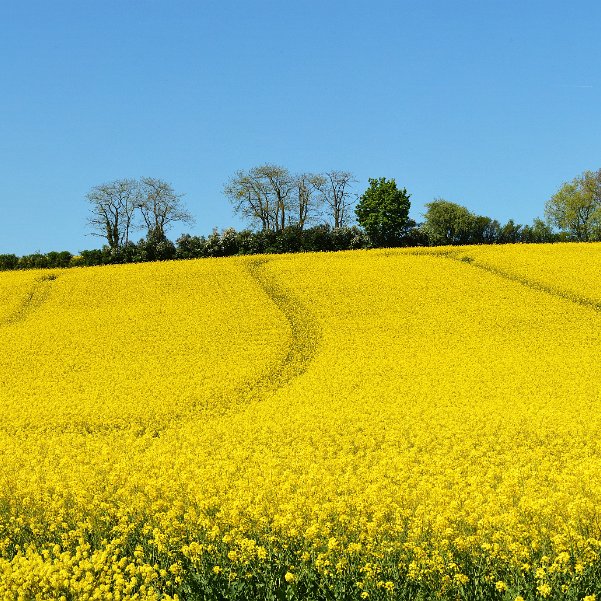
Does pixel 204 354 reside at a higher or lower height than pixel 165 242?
lower

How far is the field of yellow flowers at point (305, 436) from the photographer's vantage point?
1042cm

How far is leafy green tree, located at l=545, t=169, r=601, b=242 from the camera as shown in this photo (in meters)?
114

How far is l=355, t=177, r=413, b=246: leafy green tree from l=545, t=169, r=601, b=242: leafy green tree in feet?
113

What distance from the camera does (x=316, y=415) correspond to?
2191 centimetres

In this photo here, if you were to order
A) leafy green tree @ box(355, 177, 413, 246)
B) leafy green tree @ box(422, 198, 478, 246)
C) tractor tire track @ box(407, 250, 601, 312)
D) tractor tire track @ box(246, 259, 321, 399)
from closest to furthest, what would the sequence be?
tractor tire track @ box(246, 259, 321, 399), tractor tire track @ box(407, 250, 601, 312), leafy green tree @ box(355, 177, 413, 246), leafy green tree @ box(422, 198, 478, 246)

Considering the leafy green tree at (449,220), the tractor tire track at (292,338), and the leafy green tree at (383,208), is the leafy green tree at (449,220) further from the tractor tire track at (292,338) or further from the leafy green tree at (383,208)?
the tractor tire track at (292,338)

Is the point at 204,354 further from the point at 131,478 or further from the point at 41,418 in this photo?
the point at 131,478

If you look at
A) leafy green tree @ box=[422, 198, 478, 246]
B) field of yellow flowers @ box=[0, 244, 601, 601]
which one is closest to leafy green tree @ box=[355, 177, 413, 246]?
leafy green tree @ box=[422, 198, 478, 246]

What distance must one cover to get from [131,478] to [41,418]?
1027cm

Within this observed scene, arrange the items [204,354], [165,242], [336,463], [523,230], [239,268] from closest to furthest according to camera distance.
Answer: [336,463], [204,354], [239,268], [165,242], [523,230]

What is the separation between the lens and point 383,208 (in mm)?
94000

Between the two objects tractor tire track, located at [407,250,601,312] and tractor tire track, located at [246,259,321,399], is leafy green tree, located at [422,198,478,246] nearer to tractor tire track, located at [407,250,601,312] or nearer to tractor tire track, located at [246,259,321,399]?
tractor tire track, located at [407,250,601,312]

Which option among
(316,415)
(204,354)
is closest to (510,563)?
(316,415)

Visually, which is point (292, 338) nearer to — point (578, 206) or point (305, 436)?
point (305, 436)
